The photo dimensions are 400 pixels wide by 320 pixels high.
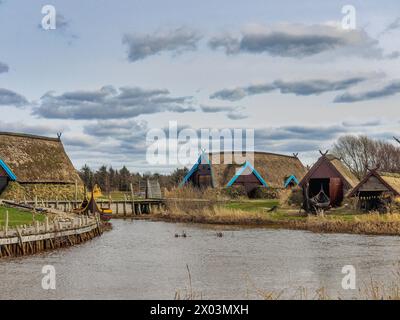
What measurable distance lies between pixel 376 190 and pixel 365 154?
43.5 m

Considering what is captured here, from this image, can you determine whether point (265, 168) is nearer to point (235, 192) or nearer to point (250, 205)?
point (235, 192)

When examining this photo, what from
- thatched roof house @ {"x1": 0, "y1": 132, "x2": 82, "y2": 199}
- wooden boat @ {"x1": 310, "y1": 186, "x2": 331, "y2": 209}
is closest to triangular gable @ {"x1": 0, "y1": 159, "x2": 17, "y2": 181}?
thatched roof house @ {"x1": 0, "y1": 132, "x2": 82, "y2": 199}

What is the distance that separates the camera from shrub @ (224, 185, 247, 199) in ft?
220

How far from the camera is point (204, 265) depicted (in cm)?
2547

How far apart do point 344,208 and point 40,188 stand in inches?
1164

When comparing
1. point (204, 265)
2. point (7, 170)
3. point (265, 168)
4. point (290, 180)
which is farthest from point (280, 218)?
point (290, 180)

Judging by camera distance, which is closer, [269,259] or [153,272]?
[153,272]

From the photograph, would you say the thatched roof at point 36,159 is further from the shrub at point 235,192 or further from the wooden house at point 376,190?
the wooden house at point 376,190

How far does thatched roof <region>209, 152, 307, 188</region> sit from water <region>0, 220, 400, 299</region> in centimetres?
3187

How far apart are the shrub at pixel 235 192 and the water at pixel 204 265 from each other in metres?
28.1

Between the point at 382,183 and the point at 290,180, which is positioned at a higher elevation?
the point at 290,180
